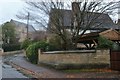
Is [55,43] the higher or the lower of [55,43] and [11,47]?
the higher

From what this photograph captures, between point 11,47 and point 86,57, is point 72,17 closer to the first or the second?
point 86,57

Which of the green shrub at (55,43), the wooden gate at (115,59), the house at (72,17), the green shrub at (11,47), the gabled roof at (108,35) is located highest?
the house at (72,17)

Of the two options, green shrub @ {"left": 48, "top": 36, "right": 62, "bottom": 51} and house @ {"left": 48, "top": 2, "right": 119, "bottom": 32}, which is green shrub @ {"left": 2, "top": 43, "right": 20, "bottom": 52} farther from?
house @ {"left": 48, "top": 2, "right": 119, "bottom": 32}

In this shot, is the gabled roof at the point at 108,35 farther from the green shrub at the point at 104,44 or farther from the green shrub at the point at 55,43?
the green shrub at the point at 55,43

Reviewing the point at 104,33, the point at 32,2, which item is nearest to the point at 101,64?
the point at 104,33

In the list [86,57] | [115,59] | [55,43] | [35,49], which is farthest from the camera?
[35,49]

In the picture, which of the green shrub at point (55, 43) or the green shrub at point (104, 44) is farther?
the green shrub at point (55, 43)

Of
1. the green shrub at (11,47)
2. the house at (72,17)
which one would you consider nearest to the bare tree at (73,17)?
the house at (72,17)

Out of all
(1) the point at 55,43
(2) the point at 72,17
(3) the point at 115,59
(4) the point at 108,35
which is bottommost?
(3) the point at 115,59

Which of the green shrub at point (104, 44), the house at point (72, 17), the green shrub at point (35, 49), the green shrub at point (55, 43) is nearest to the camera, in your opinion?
the green shrub at point (104, 44)

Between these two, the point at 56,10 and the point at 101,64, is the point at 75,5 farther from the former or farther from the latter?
the point at 101,64

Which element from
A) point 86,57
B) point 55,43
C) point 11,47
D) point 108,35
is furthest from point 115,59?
point 11,47

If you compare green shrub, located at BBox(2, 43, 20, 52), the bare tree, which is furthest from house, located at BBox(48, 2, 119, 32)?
green shrub, located at BBox(2, 43, 20, 52)

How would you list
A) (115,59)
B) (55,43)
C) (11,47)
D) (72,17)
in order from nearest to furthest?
(115,59), (72,17), (55,43), (11,47)
